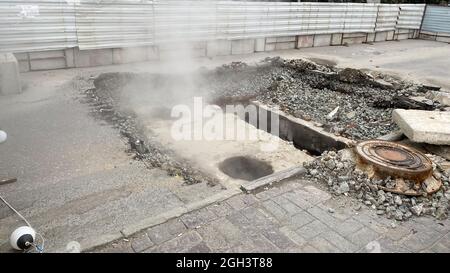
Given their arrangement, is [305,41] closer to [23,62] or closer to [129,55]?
[129,55]

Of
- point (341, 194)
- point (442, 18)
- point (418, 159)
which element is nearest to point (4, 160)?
point (341, 194)

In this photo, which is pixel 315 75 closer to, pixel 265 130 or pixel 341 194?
pixel 265 130

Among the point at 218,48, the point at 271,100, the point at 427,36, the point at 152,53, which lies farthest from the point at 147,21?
the point at 427,36

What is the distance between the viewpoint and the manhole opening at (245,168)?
5797mm

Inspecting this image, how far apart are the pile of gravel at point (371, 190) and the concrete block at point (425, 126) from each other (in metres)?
0.55

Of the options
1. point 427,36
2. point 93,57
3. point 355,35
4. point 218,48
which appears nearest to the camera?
point 93,57

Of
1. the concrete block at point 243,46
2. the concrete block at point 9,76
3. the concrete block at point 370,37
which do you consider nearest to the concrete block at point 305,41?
the concrete block at point 243,46

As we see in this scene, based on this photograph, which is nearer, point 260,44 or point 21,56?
point 21,56

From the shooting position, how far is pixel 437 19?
1850cm

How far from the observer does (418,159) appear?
15.8ft

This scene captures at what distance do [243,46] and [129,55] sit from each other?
4451 mm

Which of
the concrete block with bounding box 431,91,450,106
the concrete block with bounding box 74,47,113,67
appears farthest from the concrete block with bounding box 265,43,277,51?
the concrete block with bounding box 431,91,450,106

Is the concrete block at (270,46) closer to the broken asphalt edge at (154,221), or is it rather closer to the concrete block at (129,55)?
the concrete block at (129,55)

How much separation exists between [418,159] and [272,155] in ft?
8.05
